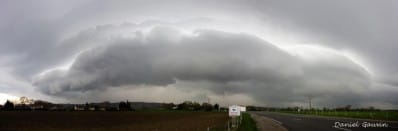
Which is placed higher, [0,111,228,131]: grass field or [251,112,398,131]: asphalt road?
[251,112,398,131]: asphalt road

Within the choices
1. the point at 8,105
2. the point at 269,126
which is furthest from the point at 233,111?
the point at 8,105

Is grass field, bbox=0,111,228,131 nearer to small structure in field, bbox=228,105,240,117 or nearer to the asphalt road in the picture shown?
small structure in field, bbox=228,105,240,117

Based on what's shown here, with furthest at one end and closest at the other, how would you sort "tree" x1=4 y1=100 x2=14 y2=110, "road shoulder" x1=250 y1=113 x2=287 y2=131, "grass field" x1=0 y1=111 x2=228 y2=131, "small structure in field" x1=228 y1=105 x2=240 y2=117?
"tree" x1=4 y1=100 x2=14 y2=110, "grass field" x1=0 y1=111 x2=228 y2=131, "road shoulder" x1=250 y1=113 x2=287 y2=131, "small structure in field" x1=228 y1=105 x2=240 y2=117

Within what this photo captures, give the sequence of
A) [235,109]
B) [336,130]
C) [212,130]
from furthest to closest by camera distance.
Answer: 1. [212,130]
2. [235,109]
3. [336,130]

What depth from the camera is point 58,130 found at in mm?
52156

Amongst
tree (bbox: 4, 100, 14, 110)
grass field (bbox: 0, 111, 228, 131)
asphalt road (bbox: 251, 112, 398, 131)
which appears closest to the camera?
asphalt road (bbox: 251, 112, 398, 131)

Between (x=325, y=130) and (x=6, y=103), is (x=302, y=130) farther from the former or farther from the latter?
(x=6, y=103)

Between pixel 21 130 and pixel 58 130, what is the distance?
4386mm

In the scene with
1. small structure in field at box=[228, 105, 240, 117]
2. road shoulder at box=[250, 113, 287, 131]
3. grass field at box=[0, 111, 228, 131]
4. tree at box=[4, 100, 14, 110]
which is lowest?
tree at box=[4, 100, 14, 110]

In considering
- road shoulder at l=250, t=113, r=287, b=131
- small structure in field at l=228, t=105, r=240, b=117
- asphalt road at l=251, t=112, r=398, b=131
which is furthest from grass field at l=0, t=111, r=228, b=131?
asphalt road at l=251, t=112, r=398, b=131

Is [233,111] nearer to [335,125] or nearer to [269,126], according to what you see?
[269,126]

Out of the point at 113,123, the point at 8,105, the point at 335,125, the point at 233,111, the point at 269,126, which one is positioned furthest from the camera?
the point at 8,105

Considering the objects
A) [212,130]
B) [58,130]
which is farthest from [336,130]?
[58,130]

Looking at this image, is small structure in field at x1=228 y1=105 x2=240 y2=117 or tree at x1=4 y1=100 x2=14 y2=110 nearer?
small structure in field at x1=228 y1=105 x2=240 y2=117
